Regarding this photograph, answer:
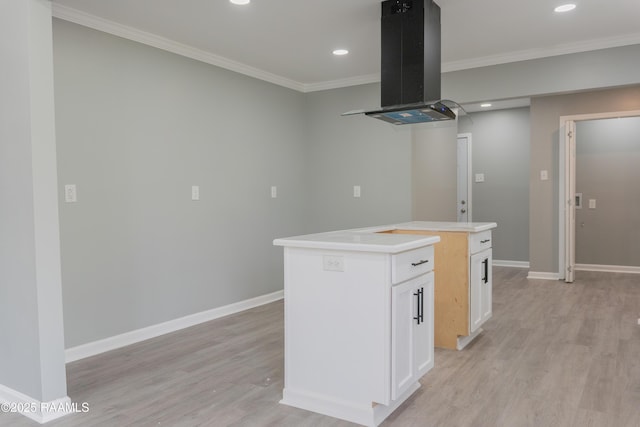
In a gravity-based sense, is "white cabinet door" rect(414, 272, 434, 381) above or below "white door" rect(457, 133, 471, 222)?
below

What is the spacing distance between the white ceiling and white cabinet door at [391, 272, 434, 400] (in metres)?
1.93

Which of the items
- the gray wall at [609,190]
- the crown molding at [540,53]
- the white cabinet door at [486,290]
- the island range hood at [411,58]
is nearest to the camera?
the island range hood at [411,58]

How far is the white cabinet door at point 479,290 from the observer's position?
3.46 m

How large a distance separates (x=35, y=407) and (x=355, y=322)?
1700mm

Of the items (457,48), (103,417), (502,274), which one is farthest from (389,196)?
(103,417)

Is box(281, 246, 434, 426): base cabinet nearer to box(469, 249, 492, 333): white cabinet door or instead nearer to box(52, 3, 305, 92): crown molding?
box(469, 249, 492, 333): white cabinet door

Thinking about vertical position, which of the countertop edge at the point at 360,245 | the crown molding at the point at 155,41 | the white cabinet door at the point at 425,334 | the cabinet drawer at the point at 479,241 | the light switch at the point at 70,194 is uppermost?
the crown molding at the point at 155,41

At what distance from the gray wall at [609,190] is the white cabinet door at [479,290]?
3.82m

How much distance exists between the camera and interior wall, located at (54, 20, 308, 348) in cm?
332

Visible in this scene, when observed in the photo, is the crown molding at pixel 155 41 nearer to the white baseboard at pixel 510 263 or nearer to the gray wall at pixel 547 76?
the gray wall at pixel 547 76

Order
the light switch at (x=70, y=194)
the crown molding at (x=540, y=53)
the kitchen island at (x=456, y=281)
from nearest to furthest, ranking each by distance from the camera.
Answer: the light switch at (x=70, y=194) → the kitchen island at (x=456, y=281) → the crown molding at (x=540, y=53)

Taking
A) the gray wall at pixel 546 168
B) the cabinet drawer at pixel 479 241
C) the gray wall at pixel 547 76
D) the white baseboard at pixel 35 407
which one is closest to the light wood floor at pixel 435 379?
the white baseboard at pixel 35 407

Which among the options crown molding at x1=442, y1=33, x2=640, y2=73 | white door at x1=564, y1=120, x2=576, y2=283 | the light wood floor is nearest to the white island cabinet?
the light wood floor

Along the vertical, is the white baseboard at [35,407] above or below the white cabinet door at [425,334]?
below
